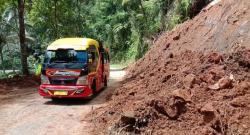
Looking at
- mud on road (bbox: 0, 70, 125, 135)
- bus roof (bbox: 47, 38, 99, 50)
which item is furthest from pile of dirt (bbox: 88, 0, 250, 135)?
bus roof (bbox: 47, 38, 99, 50)

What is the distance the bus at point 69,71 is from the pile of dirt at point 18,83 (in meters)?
5.12

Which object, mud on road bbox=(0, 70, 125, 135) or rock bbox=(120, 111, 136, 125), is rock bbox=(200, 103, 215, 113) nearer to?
rock bbox=(120, 111, 136, 125)

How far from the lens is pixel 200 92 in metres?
11.2

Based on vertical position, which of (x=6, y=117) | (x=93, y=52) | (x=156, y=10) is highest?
(x=156, y=10)

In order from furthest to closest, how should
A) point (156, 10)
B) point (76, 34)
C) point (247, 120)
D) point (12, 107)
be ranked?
1. point (76, 34)
2. point (156, 10)
3. point (12, 107)
4. point (247, 120)

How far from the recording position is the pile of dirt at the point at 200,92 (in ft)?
33.3

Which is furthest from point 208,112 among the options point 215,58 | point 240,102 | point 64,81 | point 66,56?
point 66,56

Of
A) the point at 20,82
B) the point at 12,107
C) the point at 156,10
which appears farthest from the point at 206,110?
the point at 156,10

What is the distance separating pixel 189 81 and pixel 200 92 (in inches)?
30.1

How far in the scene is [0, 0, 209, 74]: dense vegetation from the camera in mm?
28828

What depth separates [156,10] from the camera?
38500 mm

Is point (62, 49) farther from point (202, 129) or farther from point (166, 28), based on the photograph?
point (166, 28)

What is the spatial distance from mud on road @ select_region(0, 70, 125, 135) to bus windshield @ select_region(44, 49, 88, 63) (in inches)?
63.3

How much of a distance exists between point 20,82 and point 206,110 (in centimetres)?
1581
